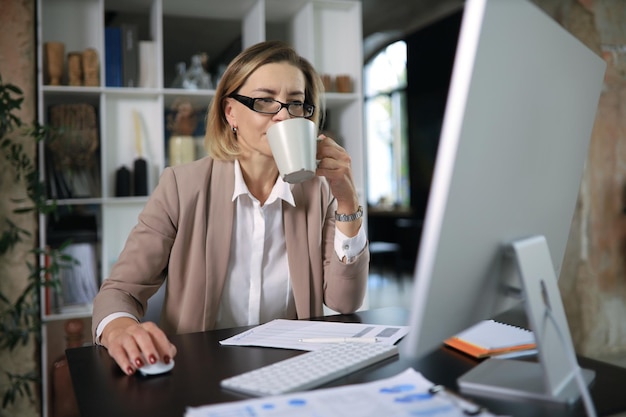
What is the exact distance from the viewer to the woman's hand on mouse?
2.85 feet

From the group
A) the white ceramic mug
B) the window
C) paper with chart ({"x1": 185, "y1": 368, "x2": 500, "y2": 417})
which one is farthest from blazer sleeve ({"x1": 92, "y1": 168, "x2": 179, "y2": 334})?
the window

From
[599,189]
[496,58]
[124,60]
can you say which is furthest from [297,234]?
[599,189]

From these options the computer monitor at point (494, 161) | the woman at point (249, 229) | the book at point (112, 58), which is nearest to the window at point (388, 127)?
the book at point (112, 58)

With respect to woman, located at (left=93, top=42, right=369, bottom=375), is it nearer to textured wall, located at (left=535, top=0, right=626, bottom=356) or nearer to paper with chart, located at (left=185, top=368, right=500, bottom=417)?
paper with chart, located at (left=185, top=368, right=500, bottom=417)

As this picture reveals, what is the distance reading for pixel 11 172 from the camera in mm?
2527

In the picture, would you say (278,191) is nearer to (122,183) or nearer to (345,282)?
(345,282)

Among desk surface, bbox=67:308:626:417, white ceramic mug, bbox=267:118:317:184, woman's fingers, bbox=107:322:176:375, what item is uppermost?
white ceramic mug, bbox=267:118:317:184

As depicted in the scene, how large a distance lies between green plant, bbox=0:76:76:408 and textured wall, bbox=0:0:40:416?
20mm

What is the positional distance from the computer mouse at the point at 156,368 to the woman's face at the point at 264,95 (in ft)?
2.24

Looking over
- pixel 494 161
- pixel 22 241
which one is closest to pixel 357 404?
pixel 494 161

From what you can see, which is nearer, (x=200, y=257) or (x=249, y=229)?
(x=200, y=257)

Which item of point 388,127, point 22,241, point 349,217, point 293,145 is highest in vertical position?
point 388,127

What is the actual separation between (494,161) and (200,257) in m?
0.89

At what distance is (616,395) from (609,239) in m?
3.17
